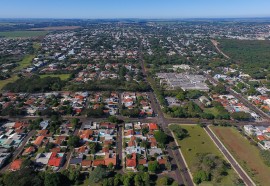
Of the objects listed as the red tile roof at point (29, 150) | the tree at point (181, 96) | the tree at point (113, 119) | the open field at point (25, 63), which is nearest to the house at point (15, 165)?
the red tile roof at point (29, 150)

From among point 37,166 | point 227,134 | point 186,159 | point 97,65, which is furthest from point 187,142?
point 97,65

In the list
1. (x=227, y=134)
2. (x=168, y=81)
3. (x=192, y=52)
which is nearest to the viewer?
(x=227, y=134)

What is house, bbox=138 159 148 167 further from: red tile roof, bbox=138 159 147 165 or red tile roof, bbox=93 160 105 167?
red tile roof, bbox=93 160 105 167

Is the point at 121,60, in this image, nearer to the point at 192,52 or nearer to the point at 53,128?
the point at 192,52

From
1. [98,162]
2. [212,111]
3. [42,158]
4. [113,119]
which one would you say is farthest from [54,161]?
[212,111]

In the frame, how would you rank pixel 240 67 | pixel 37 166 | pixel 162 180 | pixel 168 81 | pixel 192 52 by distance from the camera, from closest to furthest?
pixel 162 180 < pixel 37 166 < pixel 168 81 < pixel 240 67 < pixel 192 52

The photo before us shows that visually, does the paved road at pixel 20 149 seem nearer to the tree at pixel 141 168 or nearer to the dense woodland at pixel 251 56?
the tree at pixel 141 168

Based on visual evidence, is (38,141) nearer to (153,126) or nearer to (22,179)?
(22,179)
